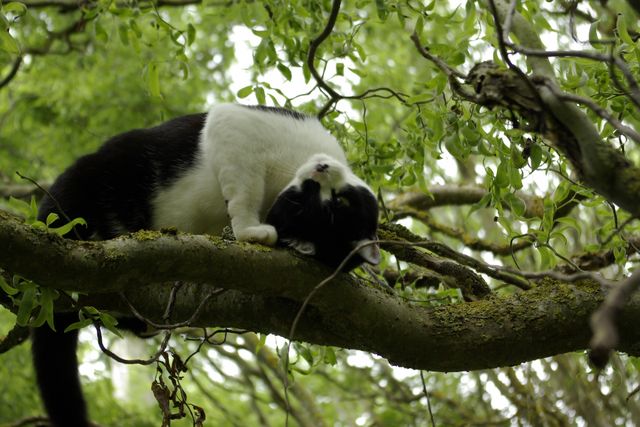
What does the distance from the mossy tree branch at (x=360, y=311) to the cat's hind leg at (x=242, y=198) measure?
38 cm

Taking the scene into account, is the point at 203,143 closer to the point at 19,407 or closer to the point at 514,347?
the point at 514,347

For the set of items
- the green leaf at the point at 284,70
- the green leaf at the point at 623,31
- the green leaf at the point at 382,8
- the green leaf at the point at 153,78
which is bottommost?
the green leaf at the point at 623,31

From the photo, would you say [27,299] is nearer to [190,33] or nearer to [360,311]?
[360,311]

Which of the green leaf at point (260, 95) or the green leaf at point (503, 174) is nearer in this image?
the green leaf at point (503, 174)

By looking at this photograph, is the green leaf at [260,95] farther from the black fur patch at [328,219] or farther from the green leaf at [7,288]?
the green leaf at [7,288]

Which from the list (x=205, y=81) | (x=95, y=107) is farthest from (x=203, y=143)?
(x=205, y=81)

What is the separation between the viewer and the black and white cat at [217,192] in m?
3.06

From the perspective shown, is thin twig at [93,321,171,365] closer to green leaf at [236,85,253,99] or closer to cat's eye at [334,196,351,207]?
cat's eye at [334,196,351,207]

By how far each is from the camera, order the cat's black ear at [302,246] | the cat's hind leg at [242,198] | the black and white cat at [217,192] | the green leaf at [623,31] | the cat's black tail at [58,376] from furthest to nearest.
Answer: the cat's black tail at [58,376] < the cat's hind leg at [242,198] < the black and white cat at [217,192] < the cat's black ear at [302,246] < the green leaf at [623,31]

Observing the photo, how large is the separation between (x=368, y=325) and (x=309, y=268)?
0.32 meters


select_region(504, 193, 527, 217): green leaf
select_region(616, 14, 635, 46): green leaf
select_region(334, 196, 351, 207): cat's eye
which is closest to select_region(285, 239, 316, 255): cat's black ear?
select_region(334, 196, 351, 207): cat's eye

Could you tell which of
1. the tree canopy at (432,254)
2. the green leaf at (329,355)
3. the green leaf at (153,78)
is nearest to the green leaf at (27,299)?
the tree canopy at (432,254)

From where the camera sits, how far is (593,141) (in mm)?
1979

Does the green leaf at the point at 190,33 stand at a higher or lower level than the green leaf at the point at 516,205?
higher
